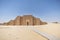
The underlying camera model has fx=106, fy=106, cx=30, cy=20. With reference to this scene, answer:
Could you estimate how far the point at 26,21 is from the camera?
198 cm

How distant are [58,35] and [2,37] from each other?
1.04 m

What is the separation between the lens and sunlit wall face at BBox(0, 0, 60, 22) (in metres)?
2.02

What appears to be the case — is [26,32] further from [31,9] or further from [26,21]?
[31,9]

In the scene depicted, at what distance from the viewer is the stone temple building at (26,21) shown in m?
1.97

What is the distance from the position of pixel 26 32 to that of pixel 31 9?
450 millimetres

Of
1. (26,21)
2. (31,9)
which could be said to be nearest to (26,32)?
(26,21)

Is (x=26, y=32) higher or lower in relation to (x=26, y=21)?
lower

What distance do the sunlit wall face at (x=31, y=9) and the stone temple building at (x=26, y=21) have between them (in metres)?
0.07

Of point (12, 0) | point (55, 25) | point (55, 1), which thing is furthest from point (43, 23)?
point (12, 0)

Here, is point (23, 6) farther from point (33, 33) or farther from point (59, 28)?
point (59, 28)

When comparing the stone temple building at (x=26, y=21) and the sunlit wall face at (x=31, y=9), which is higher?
the sunlit wall face at (x=31, y=9)

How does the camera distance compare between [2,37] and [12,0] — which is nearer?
[2,37]

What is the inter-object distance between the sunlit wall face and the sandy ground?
0.15 meters

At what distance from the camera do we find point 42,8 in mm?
2061
